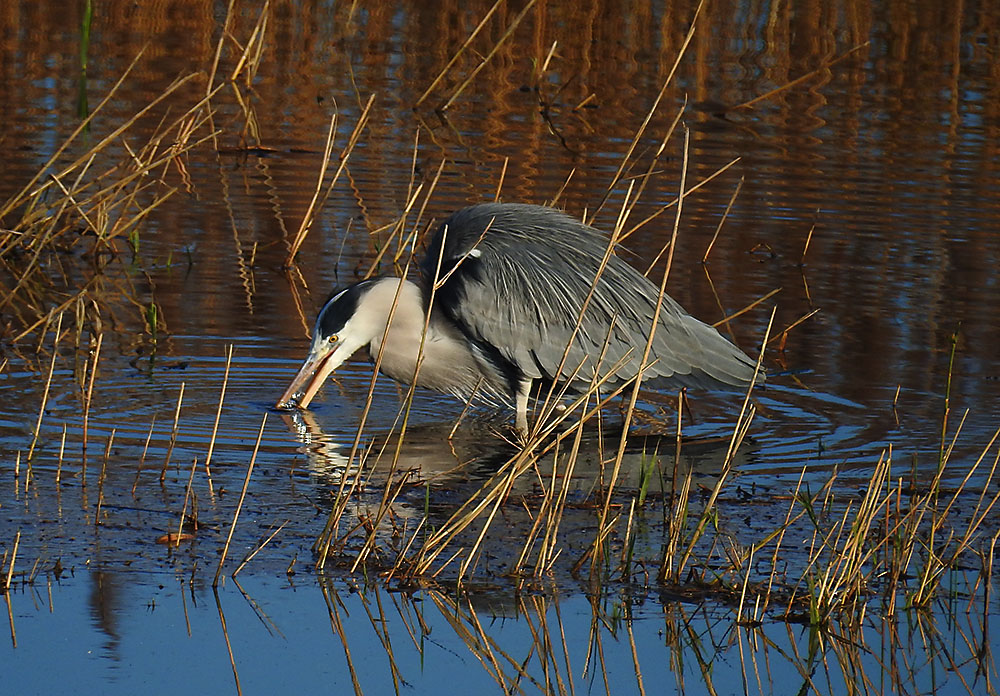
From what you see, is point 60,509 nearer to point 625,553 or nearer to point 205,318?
point 625,553

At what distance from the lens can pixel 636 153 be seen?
1341 cm

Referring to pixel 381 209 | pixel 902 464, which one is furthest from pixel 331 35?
pixel 902 464

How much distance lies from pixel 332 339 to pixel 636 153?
6.79m

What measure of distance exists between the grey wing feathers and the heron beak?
0.56 metres

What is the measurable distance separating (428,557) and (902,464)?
7.90ft

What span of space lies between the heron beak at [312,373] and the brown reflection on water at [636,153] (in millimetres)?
427

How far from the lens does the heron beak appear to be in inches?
277

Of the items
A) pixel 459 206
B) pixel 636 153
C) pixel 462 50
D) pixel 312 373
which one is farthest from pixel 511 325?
pixel 636 153

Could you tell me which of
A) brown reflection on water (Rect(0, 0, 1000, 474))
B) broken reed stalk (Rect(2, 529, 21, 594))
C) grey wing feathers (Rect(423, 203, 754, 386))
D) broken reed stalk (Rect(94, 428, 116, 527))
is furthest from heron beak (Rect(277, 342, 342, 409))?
broken reed stalk (Rect(2, 529, 21, 594))

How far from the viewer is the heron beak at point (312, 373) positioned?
277 inches

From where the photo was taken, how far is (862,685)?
14.6 feet

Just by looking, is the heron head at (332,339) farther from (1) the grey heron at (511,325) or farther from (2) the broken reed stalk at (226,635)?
(2) the broken reed stalk at (226,635)

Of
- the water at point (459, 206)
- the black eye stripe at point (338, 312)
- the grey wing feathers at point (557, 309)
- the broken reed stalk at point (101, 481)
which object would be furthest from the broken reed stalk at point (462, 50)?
the broken reed stalk at point (101, 481)

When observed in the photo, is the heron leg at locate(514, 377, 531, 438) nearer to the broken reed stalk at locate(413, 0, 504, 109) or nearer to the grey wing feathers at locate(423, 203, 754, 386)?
the grey wing feathers at locate(423, 203, 754, 386)
